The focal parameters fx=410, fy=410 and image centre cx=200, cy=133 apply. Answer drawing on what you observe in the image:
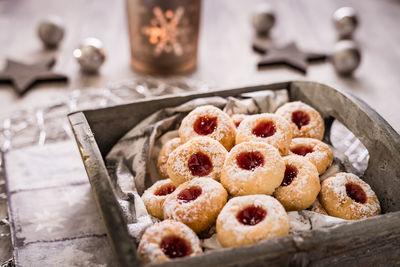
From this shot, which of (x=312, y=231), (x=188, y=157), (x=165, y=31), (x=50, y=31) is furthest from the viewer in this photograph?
(x=50, y=31)

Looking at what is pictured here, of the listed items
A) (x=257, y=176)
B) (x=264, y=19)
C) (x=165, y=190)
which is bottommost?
(x=165, y=190)

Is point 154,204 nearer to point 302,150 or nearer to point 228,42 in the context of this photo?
point 302,150

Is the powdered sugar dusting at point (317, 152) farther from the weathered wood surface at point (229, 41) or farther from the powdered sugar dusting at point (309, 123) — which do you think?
the weathered wood surface at point (229, 41)

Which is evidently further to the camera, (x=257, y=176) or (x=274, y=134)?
(x=274, y=134)

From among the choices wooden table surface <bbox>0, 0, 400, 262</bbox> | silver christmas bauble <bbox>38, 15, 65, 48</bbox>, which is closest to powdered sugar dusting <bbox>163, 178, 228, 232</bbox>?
wooden table surface <bbox>0, 0, 400, 262</bbox>

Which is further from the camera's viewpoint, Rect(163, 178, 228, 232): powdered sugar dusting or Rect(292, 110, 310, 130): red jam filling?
Rect(292, 110, 310, 130): red jam filling

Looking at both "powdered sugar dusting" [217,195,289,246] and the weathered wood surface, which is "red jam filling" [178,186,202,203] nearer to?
"powdered sugar dusting" [217,195,289,246]

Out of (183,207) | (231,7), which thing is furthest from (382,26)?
(183,207)

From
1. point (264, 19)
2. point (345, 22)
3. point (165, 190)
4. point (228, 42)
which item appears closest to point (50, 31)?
point (228, 42)
